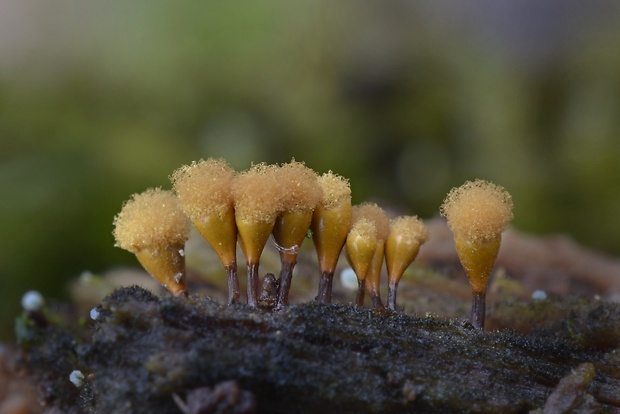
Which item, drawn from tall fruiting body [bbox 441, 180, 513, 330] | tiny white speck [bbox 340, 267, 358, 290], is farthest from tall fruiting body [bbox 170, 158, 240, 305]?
tiny white speck [bbox 340, 267, 358, 290]

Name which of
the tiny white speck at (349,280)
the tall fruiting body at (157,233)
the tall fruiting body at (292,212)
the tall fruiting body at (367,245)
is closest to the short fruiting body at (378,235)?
the tall fruiting body at (367,245)

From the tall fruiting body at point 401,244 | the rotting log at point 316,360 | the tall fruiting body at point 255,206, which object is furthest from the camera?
the tall fruiting body at point 401,244

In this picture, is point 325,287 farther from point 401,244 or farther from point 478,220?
point 478,220

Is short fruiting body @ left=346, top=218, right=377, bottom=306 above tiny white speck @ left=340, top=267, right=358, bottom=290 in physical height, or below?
below

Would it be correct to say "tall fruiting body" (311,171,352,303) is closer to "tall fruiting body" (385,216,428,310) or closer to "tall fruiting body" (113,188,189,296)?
"tall fruiting body" (385,216,428,310)

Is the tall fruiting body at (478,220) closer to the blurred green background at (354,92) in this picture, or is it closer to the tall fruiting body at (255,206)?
the tall fruiting body at (255,206)
